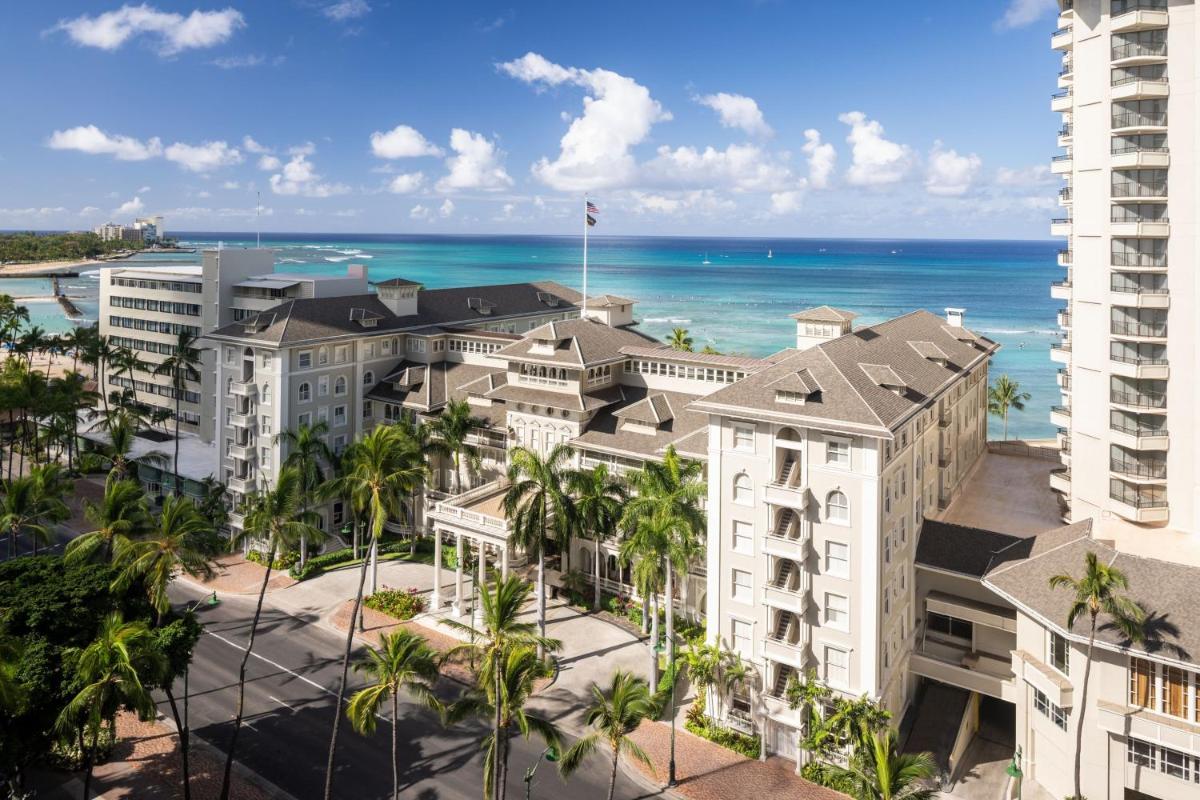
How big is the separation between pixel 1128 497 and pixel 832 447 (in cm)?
1862

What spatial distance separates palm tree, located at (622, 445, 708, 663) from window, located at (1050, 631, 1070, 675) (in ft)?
54.0

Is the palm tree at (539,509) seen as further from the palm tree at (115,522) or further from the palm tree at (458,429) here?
the palm tree at (115,522)

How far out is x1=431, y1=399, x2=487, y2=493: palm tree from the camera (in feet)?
185

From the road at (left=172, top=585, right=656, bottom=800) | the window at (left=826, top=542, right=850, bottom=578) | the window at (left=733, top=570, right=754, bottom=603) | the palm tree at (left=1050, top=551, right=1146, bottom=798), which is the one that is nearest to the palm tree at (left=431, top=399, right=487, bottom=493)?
the road at (left=172, top=585, right=656, bottom=800)

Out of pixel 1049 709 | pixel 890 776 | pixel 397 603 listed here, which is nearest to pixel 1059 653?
pixel 1049 709

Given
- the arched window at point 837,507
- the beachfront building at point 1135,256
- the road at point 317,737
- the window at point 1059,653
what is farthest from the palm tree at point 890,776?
the beachfront building at point 1135,256

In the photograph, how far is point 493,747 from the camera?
28.3 meters

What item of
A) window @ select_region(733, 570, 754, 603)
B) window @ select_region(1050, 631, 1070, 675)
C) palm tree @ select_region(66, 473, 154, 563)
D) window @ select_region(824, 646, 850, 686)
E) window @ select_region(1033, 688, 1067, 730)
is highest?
palm tree @ select_region(66, 473, 154, 563)

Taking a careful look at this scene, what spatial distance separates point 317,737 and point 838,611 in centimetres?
2638

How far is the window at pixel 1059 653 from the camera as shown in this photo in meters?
33.8

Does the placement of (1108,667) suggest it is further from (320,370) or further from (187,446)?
(187,446)

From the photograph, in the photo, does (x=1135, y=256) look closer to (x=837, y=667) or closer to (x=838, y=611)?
(x=838, y=611)

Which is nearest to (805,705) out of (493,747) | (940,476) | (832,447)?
(832,447)

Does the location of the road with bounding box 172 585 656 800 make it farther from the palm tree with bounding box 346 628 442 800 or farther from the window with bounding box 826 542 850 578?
the window with bounding box 826 542 850 578
